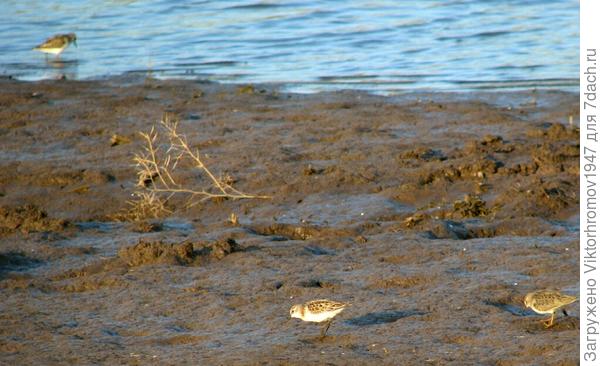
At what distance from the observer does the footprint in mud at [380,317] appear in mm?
6934

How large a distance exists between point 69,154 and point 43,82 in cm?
442

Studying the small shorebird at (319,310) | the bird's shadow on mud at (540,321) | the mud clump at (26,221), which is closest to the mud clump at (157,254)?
the mud clump at (26,221)

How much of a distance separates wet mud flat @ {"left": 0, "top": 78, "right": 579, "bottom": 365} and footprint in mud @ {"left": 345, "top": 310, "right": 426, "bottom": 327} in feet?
0.05

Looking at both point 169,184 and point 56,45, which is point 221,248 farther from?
point 56,45

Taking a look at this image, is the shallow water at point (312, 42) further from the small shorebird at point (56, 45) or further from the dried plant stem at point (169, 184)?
the dried plant stem at point (169, 184)

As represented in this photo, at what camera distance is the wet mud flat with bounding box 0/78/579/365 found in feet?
22.0

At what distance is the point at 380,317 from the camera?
7004 mm

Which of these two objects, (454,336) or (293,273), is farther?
(293,273)

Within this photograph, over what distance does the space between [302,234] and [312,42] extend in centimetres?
1015

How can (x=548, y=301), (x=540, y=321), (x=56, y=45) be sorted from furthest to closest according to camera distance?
(x=56, y=45) < (x=540, y=321) < (x=548, y=301)

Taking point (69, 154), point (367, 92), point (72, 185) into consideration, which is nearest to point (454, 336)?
point (72, 185)

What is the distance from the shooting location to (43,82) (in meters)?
16.1

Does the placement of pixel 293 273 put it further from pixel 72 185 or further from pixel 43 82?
pixel 43 82

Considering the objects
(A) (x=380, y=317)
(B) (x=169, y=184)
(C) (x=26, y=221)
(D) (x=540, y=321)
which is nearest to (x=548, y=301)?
(D) (x=540, y=321)
